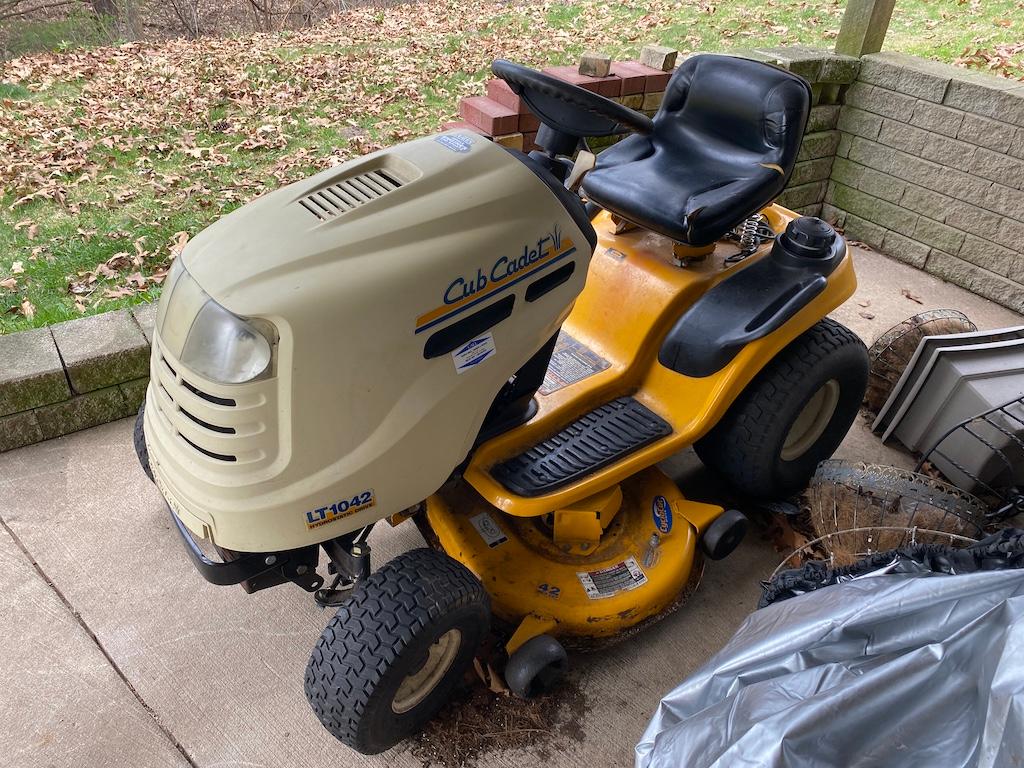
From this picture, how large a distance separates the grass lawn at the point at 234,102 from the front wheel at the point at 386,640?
2008 mm

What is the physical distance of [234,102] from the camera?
488 centimetres

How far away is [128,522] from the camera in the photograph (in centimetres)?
238

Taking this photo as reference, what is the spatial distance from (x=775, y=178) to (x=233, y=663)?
1.90 m

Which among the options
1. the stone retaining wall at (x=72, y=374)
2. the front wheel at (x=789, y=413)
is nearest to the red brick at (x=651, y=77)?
the front wheel at (x=789, y=413)

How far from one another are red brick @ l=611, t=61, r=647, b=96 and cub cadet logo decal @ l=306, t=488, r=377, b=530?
8.25ft

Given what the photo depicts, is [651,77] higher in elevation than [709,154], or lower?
lower

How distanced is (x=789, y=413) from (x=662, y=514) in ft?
1.52

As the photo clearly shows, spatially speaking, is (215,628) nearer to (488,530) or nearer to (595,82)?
(488,530)

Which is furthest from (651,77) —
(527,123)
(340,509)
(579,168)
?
(340,509)

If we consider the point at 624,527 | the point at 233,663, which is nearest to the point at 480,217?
the point at 624,527

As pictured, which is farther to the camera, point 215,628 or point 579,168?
point 215,628

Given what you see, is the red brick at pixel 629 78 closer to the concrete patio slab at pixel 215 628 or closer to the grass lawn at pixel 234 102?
the grass lawn at pixel 234 102

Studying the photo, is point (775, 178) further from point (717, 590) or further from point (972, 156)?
point (972, 156)

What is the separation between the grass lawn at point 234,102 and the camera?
3396 millimetres
